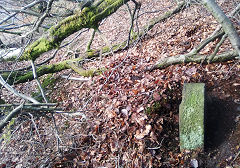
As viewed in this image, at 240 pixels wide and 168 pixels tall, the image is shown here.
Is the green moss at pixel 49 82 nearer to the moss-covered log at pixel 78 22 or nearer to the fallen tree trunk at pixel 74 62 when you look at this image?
the fallen tree trunk at pixel 74 62

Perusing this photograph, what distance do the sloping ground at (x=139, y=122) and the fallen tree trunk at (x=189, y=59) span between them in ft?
0.35

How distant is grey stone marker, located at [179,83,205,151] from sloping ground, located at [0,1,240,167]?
0.63 ft

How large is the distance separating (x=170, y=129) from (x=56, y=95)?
12.2ft

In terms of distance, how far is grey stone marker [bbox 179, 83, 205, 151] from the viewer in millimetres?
2928

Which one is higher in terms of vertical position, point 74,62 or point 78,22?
point 78,22

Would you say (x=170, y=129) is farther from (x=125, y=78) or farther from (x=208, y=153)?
(x=125, y=78)

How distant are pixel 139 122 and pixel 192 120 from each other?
0.92 meters

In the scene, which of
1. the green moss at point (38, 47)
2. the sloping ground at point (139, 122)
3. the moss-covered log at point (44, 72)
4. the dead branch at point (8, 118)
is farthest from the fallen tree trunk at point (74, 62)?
the dead branch at point (8, 118)

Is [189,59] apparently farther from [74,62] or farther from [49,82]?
[49,82]

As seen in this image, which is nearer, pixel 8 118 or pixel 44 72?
pixel 8 118

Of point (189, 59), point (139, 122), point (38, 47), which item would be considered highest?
point (38, 47)

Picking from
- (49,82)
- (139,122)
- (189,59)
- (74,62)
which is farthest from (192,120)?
(49,82)

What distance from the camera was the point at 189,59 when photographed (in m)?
4.06

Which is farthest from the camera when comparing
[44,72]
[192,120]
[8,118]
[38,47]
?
[44,72]
